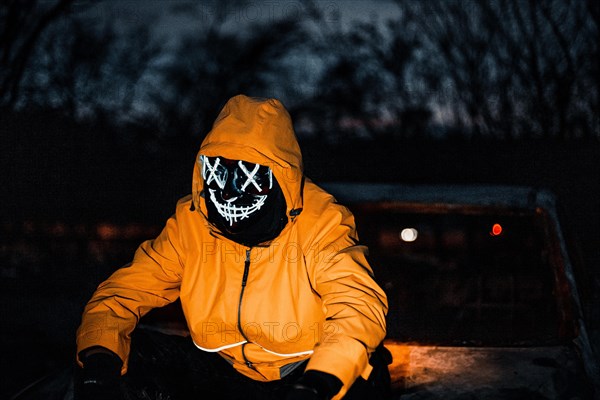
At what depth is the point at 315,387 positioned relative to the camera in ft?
5.94

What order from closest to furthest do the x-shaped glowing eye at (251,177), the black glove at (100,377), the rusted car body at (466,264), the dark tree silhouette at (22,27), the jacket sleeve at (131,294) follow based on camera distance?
the black glove at (100,377) < the jacket sleeve at (131,294) < the x-shaped glowing eye at (251,177) < the rusted car body at (466,264) < the dark tree silhouette at (22,27)

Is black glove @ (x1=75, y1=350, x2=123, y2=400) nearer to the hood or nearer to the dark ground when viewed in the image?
the hood

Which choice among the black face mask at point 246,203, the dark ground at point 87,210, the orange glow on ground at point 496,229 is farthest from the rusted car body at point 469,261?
the black face mask at point 246,203

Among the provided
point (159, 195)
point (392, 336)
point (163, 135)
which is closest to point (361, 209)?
point (392, 336)

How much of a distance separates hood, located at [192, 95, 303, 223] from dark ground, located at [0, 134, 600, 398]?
1788 mm

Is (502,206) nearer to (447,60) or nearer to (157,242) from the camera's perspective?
(157,242)

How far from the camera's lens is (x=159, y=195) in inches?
301

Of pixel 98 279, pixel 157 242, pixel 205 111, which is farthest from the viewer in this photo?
pixel 205 111

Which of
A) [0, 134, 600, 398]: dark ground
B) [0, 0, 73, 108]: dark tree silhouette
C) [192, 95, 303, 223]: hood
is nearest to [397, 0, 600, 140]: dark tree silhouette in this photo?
[0, 134, 600, 398]: dark ground

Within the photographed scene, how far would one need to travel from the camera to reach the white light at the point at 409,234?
3338 millimetres

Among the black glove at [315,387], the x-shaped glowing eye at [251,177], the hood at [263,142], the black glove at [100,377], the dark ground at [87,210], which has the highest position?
the hood at [263,142]

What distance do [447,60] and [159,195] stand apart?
7860 millimetres

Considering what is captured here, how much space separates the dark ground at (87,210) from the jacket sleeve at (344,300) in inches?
67.6

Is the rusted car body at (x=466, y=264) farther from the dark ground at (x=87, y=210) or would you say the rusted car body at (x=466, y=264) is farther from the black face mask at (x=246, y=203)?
the black face mask at (x=246, y=203)
